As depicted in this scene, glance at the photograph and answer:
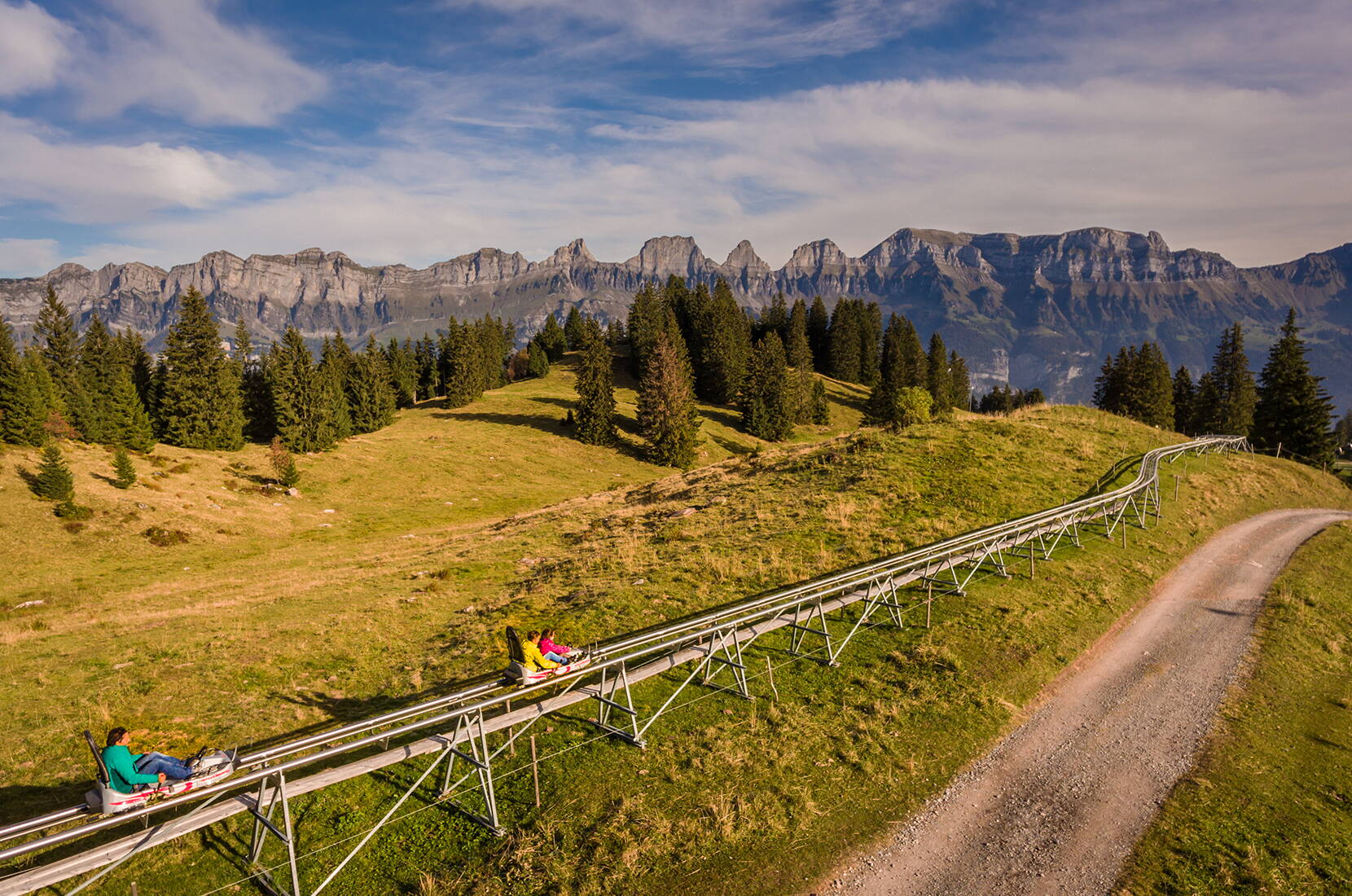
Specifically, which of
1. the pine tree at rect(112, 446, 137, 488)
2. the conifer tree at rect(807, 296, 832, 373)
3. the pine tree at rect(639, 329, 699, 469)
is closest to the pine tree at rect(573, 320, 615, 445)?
the pine tree at rect(639, 329, 699, 469)

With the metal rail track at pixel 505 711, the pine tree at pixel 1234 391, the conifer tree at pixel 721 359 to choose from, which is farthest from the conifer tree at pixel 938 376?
the metal rail track at pixel 505 711

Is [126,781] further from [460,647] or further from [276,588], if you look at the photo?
[276,588]

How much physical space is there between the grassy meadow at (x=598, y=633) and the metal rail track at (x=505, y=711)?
80cm

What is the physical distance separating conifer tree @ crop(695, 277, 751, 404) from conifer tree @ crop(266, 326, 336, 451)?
199ft

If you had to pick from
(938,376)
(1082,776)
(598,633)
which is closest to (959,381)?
(938,376)

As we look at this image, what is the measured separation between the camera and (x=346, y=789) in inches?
537

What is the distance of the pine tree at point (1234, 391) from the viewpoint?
276 feet

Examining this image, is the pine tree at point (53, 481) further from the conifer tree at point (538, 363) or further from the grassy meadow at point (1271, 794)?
the conifer tree at point (538, 363)

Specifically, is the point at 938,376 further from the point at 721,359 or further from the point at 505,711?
the point at 505,711

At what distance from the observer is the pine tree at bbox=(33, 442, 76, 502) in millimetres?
44688

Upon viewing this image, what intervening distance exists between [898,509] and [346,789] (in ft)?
93.3

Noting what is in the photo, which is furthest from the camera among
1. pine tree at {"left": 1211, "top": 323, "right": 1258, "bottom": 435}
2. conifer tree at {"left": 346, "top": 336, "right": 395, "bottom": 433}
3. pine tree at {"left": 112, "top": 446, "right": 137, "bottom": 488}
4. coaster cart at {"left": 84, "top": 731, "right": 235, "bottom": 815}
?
conifer tree at {"left": 346, "top": 336, "right": 395, "bottom": 433}

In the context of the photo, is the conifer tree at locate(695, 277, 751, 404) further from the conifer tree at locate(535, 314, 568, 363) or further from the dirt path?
the dirt path

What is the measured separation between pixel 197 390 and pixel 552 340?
86.9m
